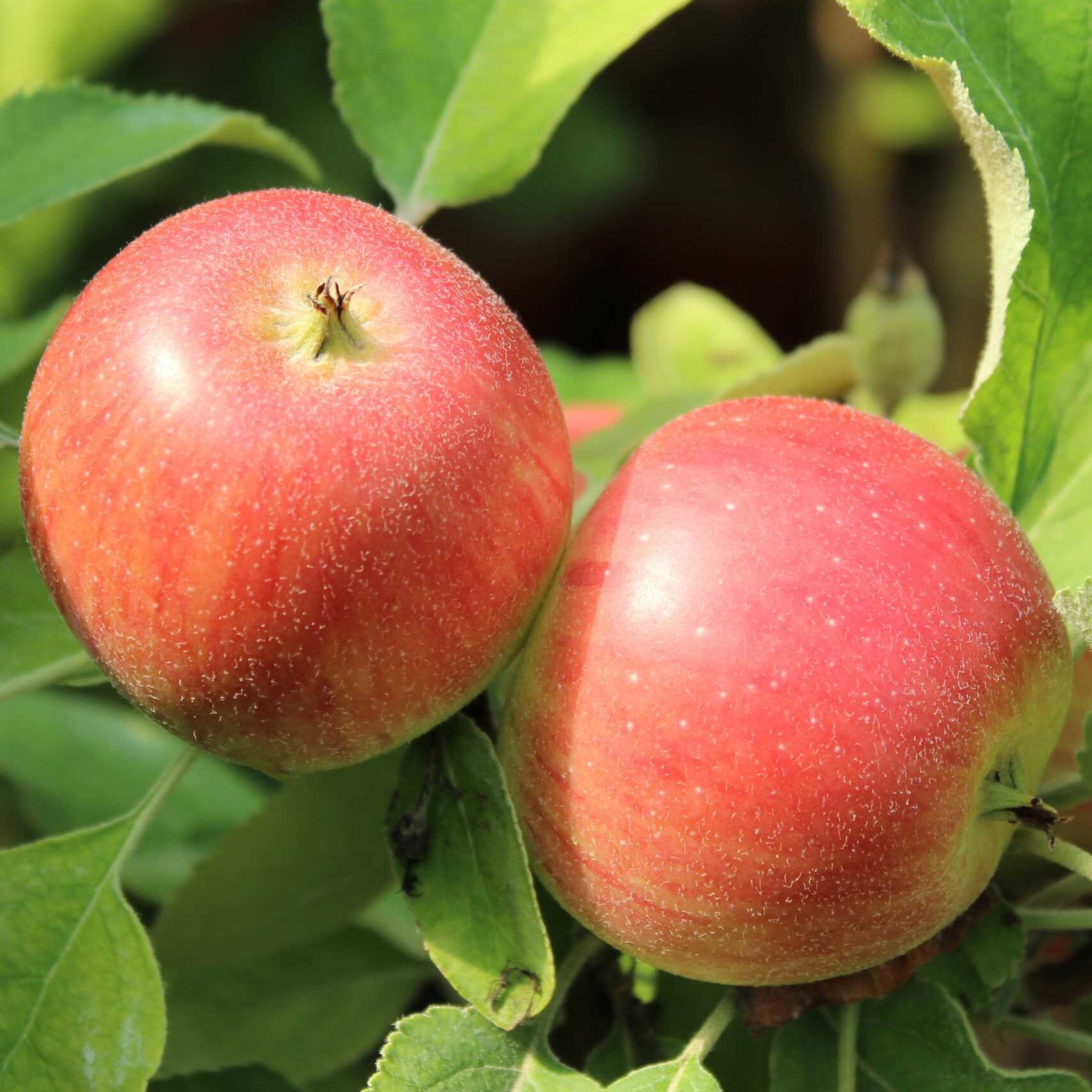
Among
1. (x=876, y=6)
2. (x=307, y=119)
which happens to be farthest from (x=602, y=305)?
(x=876, y=6)

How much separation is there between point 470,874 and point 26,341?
0.62m

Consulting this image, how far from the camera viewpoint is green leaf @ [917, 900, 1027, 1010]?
2.52ft

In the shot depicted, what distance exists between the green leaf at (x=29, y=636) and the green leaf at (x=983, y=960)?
1.65ft

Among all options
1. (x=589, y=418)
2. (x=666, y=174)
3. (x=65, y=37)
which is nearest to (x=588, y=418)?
(x=589, y=418)

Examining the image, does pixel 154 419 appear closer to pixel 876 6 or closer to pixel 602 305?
pixel 876 6

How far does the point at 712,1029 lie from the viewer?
739 mm

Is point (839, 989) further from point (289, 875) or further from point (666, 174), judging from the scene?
point (666, 174)

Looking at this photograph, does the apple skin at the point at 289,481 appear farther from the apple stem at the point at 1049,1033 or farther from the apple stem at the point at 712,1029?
the apple stem at the point at 1049,1033

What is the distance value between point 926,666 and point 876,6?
0.33 metres

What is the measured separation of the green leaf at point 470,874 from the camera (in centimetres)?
67

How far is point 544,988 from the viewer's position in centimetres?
66

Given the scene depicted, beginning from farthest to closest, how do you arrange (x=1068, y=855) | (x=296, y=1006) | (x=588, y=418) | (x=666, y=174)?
1. (x=666, y=174)
2. (x=588, y=418)
3. (x=296, y=1006)
4. (x=1068, y=855)

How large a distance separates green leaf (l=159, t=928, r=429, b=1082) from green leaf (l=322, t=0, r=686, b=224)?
1.76 ft

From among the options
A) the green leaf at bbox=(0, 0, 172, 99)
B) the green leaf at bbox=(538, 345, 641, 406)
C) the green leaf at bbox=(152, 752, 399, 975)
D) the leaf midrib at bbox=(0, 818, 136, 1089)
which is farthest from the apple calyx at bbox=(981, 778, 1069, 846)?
the green leaf at bbox=(0, 0, 172, 99)
